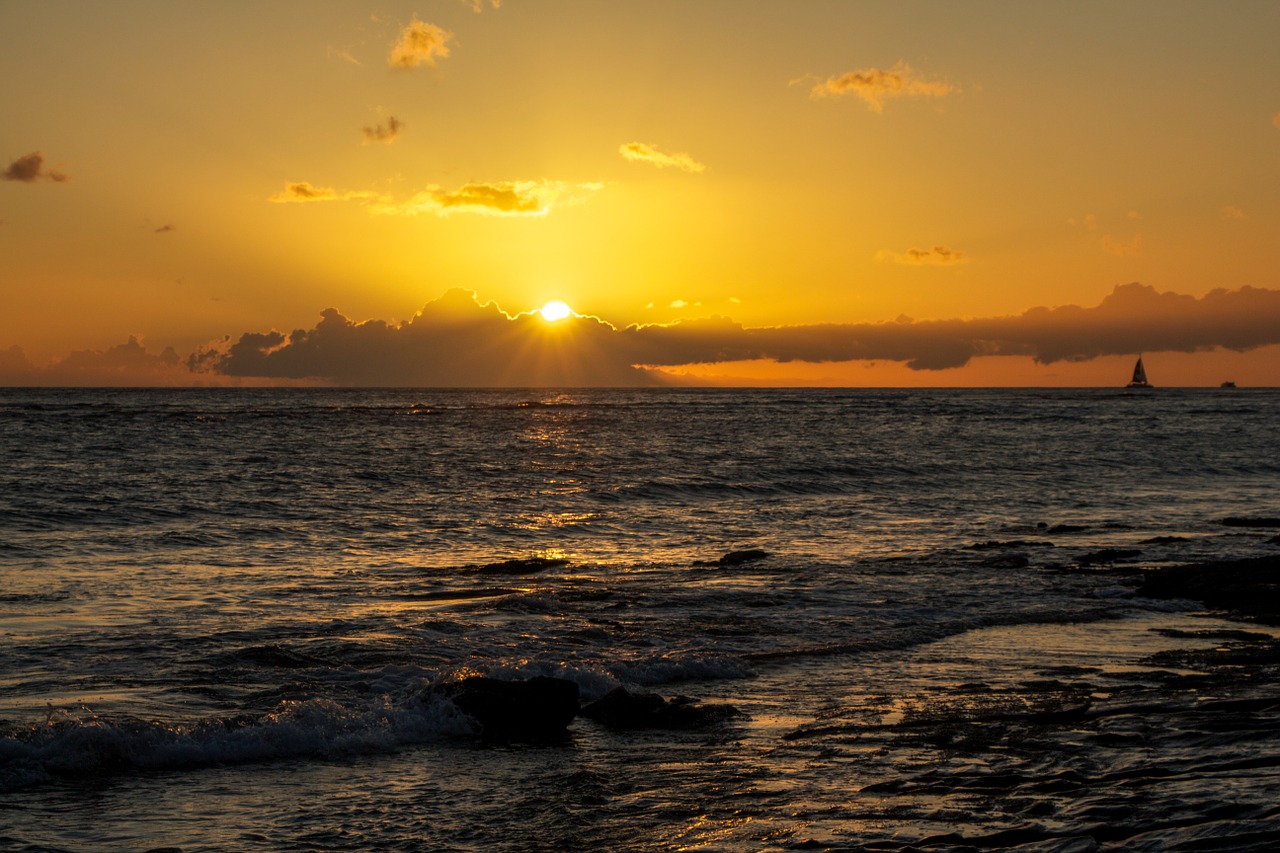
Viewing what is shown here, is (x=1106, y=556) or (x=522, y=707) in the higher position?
(x=522, y=707)

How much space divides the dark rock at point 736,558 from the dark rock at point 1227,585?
852cm

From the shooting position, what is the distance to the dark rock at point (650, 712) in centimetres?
1162

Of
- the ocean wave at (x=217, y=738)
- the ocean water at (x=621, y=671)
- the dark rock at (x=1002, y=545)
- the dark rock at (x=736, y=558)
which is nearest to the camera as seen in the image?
the ocean water at (x=621, y=671)

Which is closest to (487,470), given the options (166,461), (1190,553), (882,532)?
(166,461)

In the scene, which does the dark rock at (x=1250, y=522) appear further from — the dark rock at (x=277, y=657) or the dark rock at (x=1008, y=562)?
the dark rock at (x=277, y=657)

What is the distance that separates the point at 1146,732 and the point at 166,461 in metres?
47.5

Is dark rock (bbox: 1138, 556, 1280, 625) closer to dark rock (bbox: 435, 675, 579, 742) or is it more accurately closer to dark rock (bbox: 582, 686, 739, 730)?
dark rock (bbox: 582, 686, 739, 730)

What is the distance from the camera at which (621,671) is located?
46.9 feet

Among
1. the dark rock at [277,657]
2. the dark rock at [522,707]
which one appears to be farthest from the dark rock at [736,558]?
the dark rock at [522,707]

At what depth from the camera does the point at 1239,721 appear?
10430 mm

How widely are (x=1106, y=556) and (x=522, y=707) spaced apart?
18.6 metres

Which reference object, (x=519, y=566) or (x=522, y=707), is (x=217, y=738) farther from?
(x=519, y=566)

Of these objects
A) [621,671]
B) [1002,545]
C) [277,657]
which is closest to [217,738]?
[277,657]

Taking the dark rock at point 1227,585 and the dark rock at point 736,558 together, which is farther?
the dark rock at point 736,558
